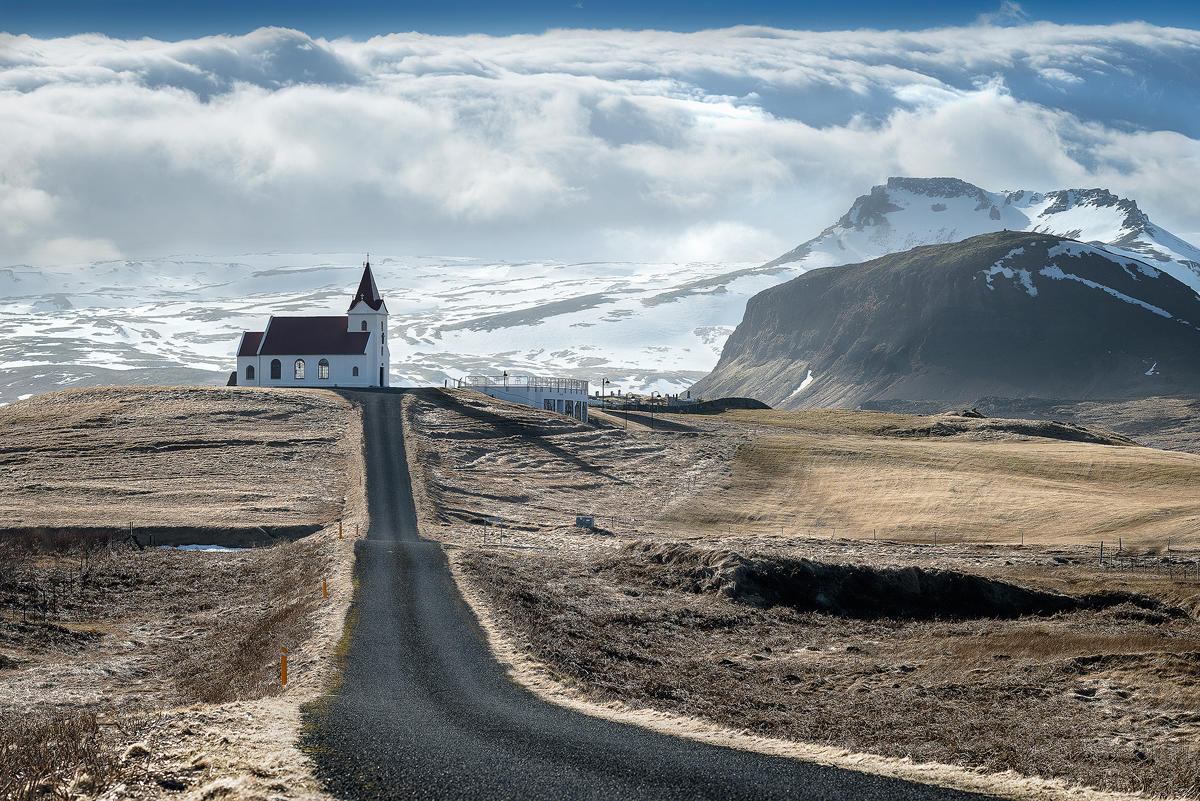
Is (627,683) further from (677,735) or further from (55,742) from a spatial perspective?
(55,742)

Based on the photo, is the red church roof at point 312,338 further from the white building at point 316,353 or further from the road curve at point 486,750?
the road curve at point 486,750

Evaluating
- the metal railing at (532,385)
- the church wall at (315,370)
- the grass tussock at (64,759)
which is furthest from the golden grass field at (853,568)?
the church wall at (315,370)

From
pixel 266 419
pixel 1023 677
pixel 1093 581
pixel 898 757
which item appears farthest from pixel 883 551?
pixel 266 419

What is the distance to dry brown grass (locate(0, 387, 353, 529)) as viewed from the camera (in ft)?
204

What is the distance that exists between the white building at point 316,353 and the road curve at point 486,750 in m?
91.6

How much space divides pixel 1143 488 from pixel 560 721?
6798 cm

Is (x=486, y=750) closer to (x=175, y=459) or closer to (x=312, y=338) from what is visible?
(x=175, y=459)

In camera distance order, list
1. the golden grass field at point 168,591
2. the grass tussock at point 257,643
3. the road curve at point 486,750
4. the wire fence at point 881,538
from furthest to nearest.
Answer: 1. the wire fence at point 881,538
2. the grass tussock at point 257,643
3. the golden grass field at point 168,591
4. the road curve at point 486,750

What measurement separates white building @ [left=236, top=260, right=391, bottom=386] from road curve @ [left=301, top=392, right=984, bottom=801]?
91594mm

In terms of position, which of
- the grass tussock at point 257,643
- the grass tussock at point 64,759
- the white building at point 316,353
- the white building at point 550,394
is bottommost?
the grass tussock at point 257,643

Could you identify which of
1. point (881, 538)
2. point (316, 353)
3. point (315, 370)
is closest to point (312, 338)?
point (316, 353)

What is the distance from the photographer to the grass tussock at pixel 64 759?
17.9m

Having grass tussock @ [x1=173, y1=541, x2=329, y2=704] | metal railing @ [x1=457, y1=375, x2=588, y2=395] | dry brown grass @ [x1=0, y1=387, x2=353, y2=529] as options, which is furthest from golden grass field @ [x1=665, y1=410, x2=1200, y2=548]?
grass tussock @ [x1=173, y1=541, x2=329, y2=704]

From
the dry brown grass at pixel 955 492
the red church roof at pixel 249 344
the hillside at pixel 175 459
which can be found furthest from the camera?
the red church roof at pixel 249 344
